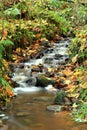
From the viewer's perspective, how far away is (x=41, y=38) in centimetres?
1390

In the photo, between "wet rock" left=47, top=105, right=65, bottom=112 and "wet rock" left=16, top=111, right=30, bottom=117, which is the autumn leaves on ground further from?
"wet rock" left=16, top=111, right=30, bottom=117

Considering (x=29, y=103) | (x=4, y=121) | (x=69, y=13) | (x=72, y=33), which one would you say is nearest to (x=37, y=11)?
(x=72, y=33)

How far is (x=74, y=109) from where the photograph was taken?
7.26m

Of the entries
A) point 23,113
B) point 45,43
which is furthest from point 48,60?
point 23,113

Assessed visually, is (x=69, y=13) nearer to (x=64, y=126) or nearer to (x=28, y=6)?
(x=28, y=6)

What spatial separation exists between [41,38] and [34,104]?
631 centimetres

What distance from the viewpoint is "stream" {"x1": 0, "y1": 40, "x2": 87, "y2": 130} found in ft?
21.4

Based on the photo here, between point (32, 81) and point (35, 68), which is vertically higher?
point (35, 68)

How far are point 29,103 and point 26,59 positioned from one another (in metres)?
4.18

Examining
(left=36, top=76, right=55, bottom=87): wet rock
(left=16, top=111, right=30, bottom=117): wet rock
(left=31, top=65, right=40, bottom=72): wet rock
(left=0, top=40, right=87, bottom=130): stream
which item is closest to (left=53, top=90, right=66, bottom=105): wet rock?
(left=0, top=40, right=87, bottom=130): stream

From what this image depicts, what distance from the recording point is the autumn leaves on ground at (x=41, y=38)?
26.5 feet

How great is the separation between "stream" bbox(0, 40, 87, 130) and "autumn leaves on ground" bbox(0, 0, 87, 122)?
0.28 meters

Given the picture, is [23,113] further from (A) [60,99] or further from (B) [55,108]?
(A) [60,99]

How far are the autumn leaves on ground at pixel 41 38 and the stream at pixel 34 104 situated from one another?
0.93ft
